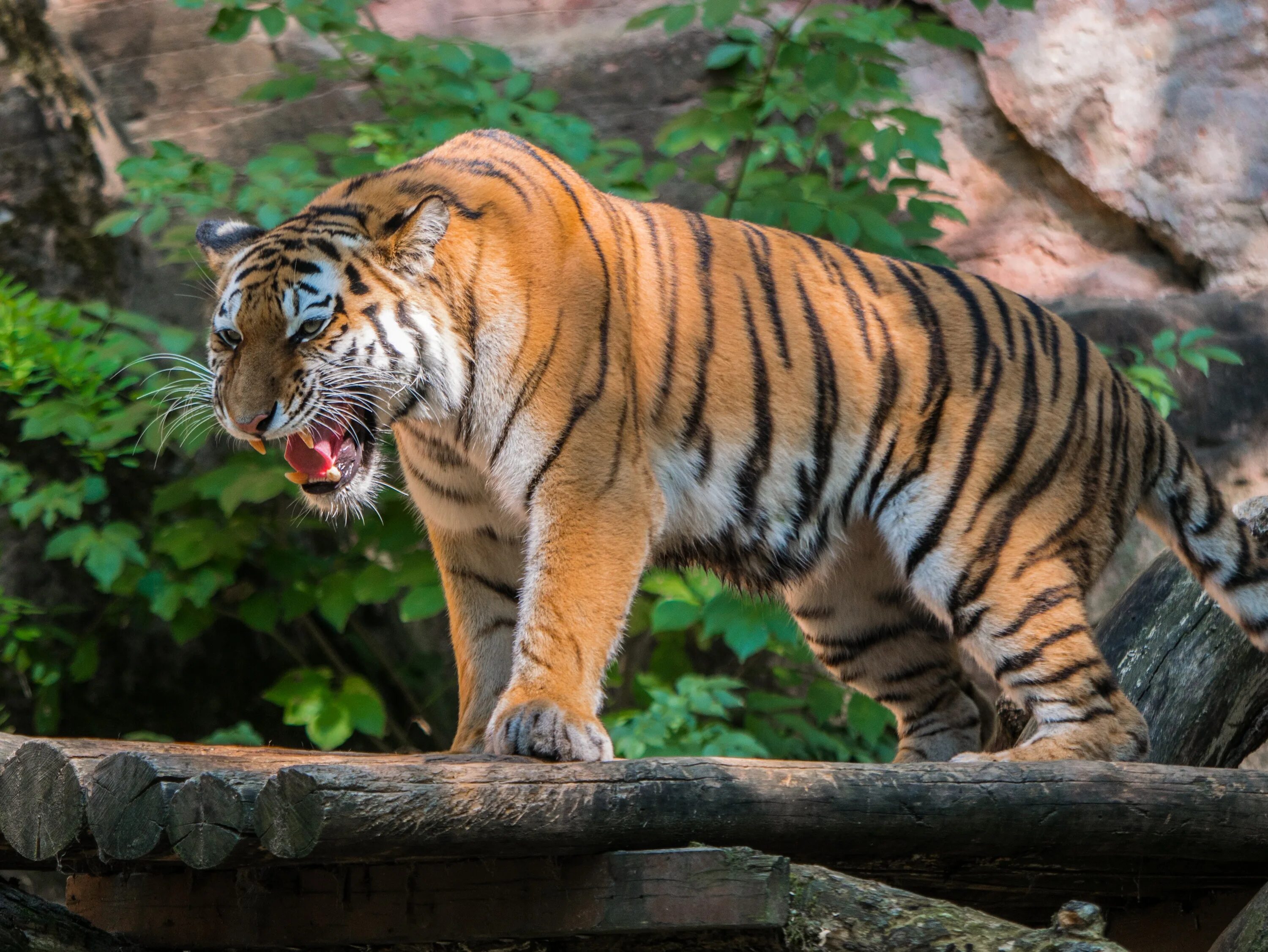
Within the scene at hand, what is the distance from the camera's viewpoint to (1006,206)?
6.16 m

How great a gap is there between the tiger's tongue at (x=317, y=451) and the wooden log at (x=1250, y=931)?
188cm

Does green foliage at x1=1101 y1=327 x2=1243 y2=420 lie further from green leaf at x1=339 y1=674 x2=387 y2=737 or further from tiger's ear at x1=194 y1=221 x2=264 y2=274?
tiger's ear at x1=194 y1=221 x2=264 y2=274

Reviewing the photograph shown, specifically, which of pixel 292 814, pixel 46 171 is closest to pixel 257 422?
pixel 292 814

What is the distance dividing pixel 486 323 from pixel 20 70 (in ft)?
13.1

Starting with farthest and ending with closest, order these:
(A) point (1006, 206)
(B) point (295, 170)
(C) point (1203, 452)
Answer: (A) point (1006, 206) → (C) point (1203, 452) → (B) point (295, 170)

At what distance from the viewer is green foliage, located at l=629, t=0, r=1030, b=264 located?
4367 mm

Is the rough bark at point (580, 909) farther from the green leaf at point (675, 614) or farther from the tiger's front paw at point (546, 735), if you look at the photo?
the green leaf at point (675, 614)

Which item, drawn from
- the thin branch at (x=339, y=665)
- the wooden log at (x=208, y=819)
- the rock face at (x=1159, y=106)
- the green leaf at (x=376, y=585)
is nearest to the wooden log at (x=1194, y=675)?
the green leaf at (x=376, y=585)

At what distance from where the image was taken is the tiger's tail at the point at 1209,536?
11.0 feet

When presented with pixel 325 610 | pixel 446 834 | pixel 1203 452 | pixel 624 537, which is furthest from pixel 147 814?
pixel 1203 452

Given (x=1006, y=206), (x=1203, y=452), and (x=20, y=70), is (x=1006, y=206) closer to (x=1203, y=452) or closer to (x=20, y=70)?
(x=1203, y=452)

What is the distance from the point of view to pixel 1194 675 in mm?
3582

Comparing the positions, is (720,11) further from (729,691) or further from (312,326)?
(729,691)

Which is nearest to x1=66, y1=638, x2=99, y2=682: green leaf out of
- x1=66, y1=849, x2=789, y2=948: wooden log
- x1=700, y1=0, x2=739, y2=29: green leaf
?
x1=66, y1=849, x2=789, y2=948: wooden log
